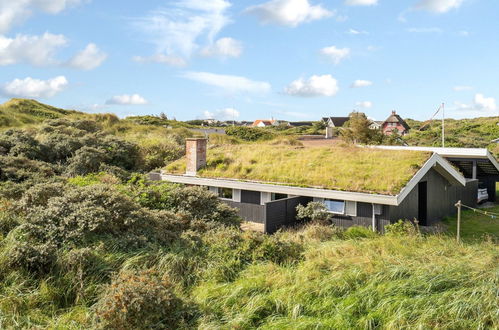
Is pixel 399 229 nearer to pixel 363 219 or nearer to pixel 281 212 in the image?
pixel 363 219

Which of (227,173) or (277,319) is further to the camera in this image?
(227,173)

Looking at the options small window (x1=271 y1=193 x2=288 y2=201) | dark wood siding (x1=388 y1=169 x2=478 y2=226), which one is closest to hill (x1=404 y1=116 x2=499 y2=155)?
dark wood siding (x1=388 y1=169 x2=478 y2=226)

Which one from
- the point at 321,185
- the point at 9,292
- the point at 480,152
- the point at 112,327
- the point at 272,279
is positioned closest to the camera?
the point at 112,327

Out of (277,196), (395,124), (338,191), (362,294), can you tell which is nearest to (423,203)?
(338,191)

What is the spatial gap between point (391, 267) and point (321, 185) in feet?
28.2

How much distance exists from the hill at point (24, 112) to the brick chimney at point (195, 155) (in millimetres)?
23675

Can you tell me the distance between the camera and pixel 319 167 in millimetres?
17750

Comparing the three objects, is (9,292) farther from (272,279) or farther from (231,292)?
(272,279)

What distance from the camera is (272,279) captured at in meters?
7.70

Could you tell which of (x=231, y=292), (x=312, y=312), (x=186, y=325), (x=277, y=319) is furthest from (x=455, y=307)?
(x=186, y=325)

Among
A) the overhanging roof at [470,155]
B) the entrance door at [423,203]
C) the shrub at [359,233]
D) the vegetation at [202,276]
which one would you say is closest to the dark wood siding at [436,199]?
the entrance door at [423,203]

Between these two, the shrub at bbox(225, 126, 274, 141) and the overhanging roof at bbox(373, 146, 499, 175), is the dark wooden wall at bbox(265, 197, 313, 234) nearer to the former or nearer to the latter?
the overhanging roof at bbox(373, 146, 499, 175)

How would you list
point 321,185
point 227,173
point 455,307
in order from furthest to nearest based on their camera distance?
point 227,173
point 321,185
point 455,307

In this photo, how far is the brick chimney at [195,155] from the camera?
2030 cm
